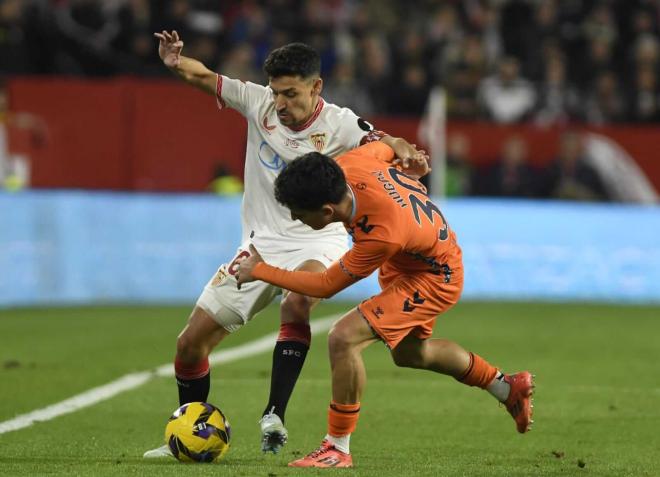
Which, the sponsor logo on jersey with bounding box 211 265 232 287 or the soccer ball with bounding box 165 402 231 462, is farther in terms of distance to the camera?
the sponsor logo on jersey with bounding box 211 265 232 287

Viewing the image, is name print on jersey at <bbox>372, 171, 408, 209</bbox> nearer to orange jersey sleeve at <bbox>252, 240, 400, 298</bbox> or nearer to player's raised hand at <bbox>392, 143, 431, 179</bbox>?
orange jersey sleeve at <bbox>252, 240, 400, 298</bbox>

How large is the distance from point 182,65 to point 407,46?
11.5 m

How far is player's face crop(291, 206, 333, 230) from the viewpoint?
583 centimetres

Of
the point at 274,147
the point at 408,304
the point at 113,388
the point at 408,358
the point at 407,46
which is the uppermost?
the point at 274,147

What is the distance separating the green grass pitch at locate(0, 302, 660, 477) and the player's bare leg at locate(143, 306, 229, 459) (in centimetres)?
33

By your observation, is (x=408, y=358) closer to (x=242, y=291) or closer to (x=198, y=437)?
(x=242, y=291)

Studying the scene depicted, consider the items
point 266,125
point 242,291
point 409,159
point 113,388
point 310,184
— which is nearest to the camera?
point 310,184

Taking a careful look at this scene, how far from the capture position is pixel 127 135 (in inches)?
656

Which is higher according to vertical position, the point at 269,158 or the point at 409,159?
the point at 409,159

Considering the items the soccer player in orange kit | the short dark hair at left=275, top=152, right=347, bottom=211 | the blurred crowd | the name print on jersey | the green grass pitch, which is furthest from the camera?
the blurred crowd

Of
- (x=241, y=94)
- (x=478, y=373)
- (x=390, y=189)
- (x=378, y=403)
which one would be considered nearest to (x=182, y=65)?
(x=241, y=94)

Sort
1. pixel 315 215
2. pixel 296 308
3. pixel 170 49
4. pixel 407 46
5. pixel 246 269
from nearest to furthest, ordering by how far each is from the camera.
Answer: pixel 315 215 → pixel 246 269 → pixel 296 308 → pixel 170 49 → pixel 407 46

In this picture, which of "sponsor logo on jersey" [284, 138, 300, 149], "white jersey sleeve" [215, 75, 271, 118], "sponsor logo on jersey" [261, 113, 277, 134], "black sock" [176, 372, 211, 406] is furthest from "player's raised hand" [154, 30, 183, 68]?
"black sock" [176, 372, 211, 406]

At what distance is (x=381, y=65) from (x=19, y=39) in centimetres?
471
